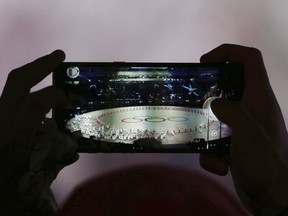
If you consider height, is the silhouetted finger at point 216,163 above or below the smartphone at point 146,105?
below

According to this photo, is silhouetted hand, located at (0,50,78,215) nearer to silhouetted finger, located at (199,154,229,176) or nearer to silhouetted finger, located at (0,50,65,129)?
silhouetted finger, located at (0,50,65,129)

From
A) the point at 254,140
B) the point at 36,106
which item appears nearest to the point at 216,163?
the point at 254,140

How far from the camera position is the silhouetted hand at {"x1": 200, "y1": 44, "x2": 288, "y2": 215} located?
697mm

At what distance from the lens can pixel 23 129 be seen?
2.32ft

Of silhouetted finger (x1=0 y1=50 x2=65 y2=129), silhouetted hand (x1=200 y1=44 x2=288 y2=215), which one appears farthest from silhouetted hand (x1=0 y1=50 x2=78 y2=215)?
silhouetted hand (x1=200 y1=44 x2=288 y2=215)

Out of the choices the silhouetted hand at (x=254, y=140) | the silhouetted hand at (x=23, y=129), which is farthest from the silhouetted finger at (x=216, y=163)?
the silhouetted hand at (x=23, y=129)

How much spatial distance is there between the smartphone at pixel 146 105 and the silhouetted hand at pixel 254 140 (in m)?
0.03

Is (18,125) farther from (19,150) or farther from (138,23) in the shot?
(138,23)

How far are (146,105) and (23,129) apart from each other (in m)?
0.22

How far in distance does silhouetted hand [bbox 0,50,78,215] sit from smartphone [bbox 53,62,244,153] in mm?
33

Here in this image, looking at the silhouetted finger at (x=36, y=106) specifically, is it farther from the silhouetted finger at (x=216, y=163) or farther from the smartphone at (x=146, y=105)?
the silhouetted finger at (x=216, y=163)

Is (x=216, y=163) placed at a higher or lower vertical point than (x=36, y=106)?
lower

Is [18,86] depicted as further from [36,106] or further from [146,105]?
[146,105]

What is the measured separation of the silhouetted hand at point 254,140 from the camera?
0.70m
